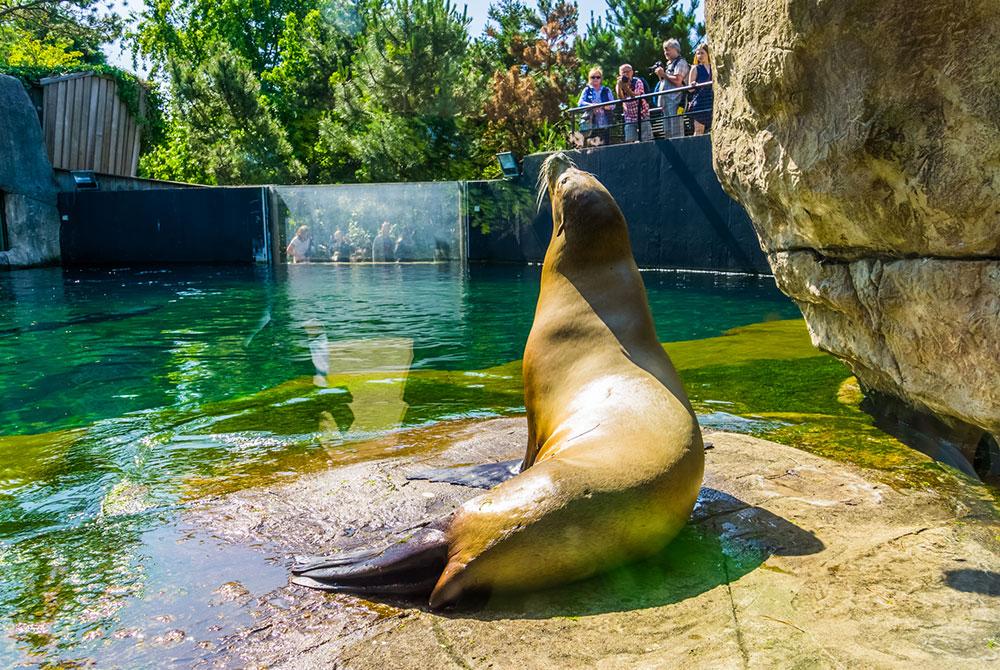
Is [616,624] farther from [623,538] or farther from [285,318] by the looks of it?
[285,318]

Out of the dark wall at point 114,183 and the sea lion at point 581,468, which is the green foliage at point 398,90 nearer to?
the dark wall at point 114,183

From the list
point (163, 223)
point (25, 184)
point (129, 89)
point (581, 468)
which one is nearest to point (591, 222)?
point (581, 468)

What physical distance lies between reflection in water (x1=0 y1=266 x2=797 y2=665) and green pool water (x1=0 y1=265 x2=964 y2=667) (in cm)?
1

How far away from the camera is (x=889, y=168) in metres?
2.95

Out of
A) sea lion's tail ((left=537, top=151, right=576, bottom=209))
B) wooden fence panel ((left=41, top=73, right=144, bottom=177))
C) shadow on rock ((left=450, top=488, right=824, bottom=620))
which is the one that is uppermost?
wooden fence panel ((left=41, top=73, right=144, bottom=177))

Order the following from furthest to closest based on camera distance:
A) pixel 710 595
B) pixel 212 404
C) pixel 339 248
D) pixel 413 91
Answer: pixel 413 91
pixel 339 248
pixel 212 404
pixel 710 595

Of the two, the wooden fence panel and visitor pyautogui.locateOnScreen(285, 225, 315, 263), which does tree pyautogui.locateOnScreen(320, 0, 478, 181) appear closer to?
visitor pyautogui.locateOnScreen(285, 225, 315, 263)

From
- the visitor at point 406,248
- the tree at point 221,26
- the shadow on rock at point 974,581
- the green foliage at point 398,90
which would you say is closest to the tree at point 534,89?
the green foliage at point 398,90

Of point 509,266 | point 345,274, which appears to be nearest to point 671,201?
point 509,266

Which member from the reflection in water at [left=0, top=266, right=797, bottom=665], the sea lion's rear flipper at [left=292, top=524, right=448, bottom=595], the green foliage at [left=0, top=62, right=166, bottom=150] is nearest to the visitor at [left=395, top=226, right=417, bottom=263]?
the reflection in water at [left=0, top=266, right=797, bottom=665]

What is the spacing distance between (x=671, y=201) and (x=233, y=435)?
33.9 ft

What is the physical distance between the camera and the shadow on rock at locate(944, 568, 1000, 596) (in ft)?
7.36

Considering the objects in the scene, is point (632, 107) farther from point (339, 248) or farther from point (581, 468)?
point (581, 468)

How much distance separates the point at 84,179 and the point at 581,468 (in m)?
19.2
